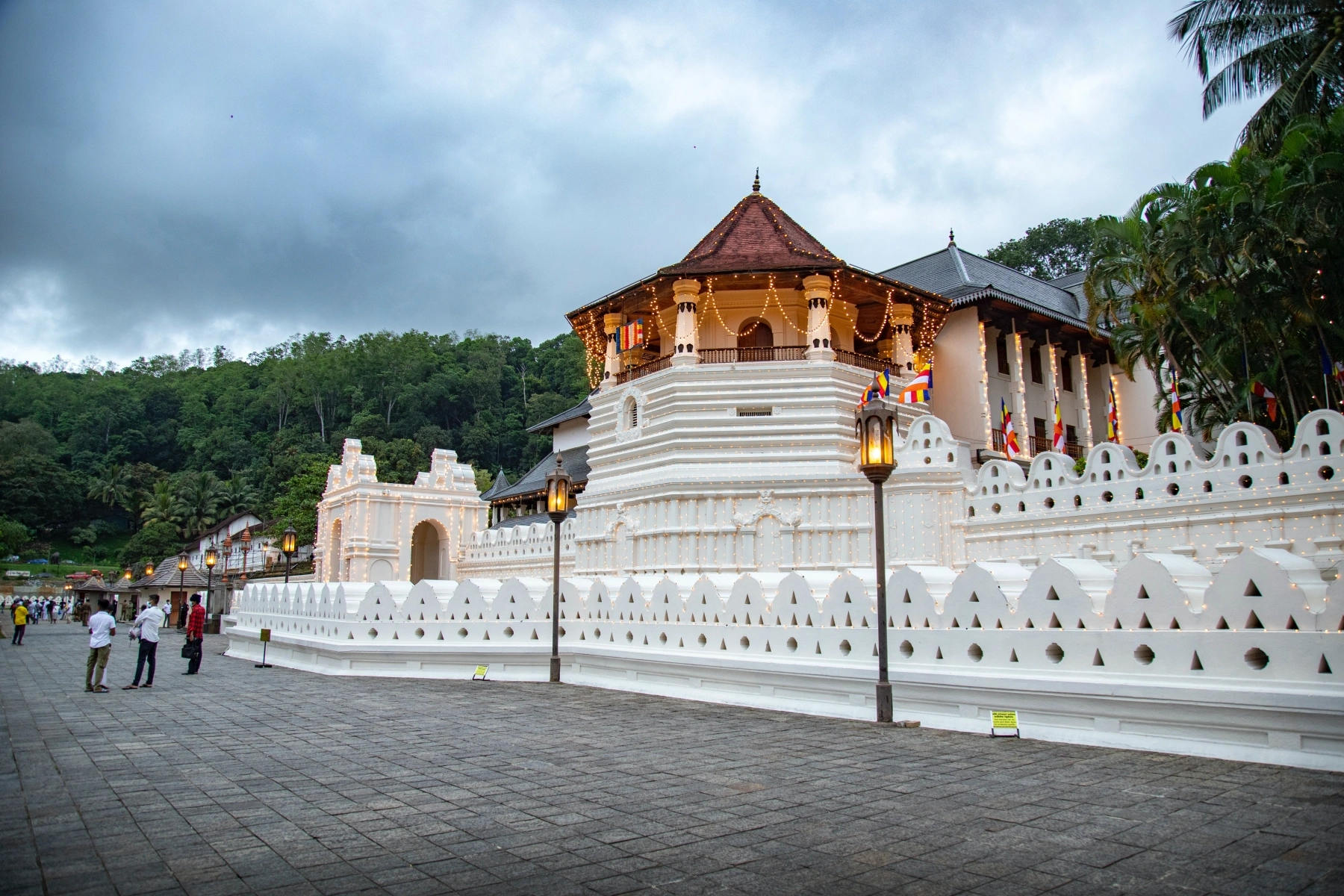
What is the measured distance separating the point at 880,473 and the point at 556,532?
6.21 meters

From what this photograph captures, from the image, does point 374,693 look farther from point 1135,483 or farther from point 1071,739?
point 1135,483

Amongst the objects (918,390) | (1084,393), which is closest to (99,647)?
(918,390)

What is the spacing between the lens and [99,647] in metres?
12.7

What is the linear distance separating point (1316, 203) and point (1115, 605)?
10241 mm

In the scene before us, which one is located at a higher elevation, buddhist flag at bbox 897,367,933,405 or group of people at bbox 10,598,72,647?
buddhist flag at bbox 897,367,933,405

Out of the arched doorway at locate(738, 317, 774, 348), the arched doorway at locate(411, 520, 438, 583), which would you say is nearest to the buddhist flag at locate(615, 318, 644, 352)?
the arched doorway at locate(738, 317, 774, 348)

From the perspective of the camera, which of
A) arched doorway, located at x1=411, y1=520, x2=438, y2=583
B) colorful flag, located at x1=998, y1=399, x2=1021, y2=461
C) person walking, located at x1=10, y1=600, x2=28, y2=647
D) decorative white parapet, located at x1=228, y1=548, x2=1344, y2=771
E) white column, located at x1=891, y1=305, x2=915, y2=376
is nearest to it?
decorative white parapet, located at x1=228, y1=548, x2=1344, y2=771

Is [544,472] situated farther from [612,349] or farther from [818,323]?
[818,323]

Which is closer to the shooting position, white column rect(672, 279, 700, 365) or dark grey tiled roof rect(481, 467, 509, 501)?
white column rect(672, 279, 700, 365)

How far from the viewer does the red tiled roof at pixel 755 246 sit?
2305 cm

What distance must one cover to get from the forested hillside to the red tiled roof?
147ft

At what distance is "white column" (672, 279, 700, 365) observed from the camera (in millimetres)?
23172

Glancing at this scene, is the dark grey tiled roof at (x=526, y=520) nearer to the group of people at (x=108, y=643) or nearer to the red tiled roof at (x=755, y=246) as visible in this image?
the red tiled roof at (x=755, y=246)

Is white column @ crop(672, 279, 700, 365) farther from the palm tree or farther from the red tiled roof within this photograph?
the palm tree
